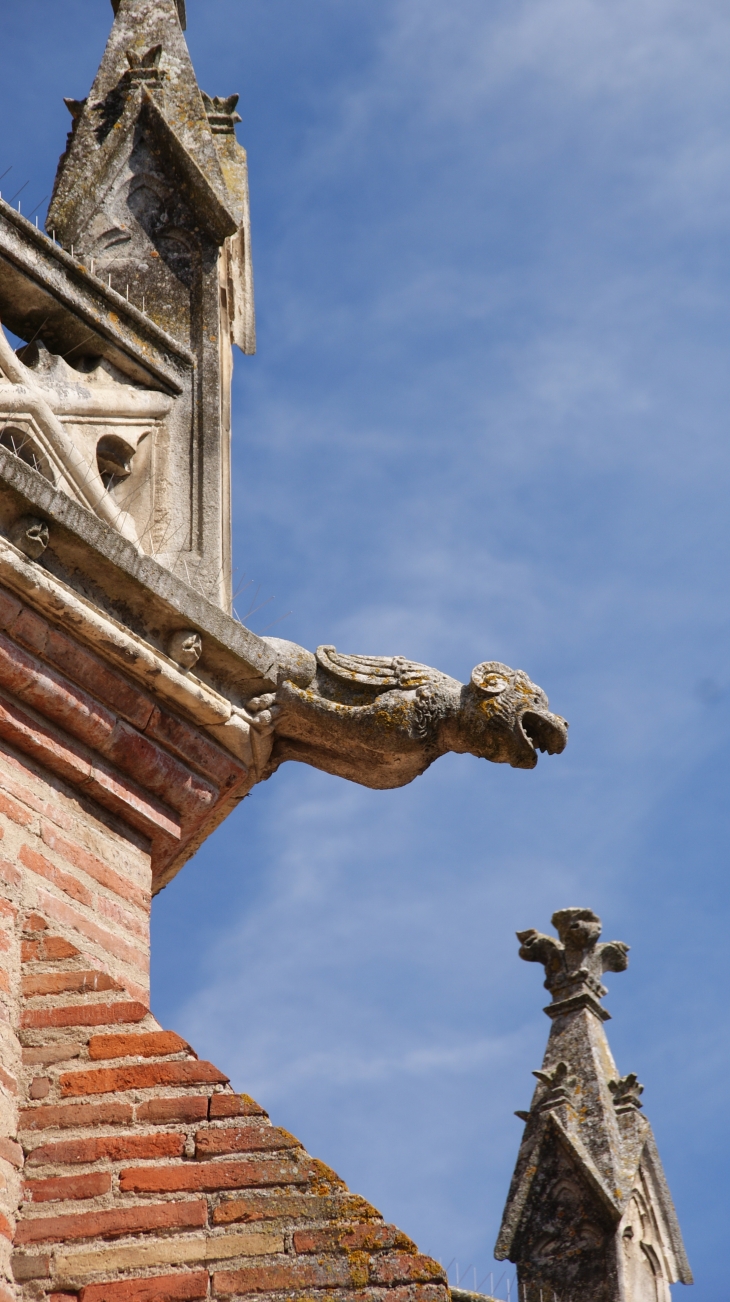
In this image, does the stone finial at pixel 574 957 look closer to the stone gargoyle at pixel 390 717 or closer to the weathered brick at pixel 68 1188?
the stone gargoyle at pixel 390 717

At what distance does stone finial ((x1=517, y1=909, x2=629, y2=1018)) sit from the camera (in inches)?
470

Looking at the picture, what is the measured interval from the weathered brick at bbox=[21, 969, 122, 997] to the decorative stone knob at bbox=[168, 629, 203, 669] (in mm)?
1138

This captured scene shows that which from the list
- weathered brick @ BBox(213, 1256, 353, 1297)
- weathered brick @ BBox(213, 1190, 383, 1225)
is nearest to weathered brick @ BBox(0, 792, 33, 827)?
weathered brick @ BBox(213, 1190, 383, 1225)

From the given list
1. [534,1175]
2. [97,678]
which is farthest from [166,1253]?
[534,1175]

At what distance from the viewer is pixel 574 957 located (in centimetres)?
1212

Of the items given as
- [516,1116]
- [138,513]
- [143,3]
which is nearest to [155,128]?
[143,3]

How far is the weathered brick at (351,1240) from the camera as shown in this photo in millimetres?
4371

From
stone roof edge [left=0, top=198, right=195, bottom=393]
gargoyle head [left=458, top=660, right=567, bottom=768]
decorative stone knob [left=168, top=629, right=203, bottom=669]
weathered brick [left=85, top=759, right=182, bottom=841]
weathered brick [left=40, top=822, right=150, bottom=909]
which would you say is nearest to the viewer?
weathered brick [left=40, top=822, right=150, bottom=909]

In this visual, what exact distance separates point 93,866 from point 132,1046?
67cm

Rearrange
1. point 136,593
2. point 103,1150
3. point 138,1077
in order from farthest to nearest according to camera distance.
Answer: point 136,593 < point 138,1077 < point 103,1150

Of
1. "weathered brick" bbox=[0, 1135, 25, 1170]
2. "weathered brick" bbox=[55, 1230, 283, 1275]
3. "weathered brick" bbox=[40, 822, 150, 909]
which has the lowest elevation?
"weathered brick" bbox=[55, 1230, 283, 1275]

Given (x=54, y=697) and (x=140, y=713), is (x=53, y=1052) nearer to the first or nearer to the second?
(x=54, y=697)

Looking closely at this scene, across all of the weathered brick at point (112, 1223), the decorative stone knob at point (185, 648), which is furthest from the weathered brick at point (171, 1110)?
the decorative stone knob at point (185, 648)

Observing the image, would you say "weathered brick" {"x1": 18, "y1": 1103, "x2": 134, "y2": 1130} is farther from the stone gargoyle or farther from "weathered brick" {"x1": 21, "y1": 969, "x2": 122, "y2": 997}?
the stone gargoyle
